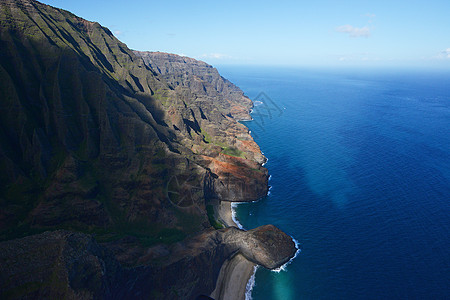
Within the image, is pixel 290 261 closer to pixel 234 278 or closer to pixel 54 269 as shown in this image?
pixel 234 278

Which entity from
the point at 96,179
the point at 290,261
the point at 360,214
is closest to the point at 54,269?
the point at 96,179

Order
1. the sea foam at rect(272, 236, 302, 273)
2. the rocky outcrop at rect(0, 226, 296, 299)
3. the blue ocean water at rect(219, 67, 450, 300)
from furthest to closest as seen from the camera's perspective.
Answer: the sea foam at rect(272, 236, 302, 273) < the blue ocean water at rect(219, 67, 450, 300) < the rocky outcrop at rect(0, 226, 296, 299)

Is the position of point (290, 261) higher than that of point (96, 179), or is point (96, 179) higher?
point (96, 179)

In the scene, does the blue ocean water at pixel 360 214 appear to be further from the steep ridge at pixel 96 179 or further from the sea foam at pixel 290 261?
the steep ridge at pixel 96 179

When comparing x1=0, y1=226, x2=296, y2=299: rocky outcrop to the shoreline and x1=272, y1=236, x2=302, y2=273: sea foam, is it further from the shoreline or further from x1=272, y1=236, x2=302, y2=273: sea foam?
x1=272, y1=236, x2=302, y2=273: sea foam

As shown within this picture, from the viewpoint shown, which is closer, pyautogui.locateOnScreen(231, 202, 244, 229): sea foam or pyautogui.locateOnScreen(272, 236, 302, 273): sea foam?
pyautogui.locateOnScreen(272, 236, 302, 273): sea foam

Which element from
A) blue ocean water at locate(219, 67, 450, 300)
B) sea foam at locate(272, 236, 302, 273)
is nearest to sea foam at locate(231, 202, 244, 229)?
blue ocean water at locate(219, 67, 450, 300)

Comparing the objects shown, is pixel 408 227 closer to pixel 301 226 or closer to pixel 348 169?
pixel 301 226

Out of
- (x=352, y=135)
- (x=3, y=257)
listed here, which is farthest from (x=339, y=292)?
(x=352, y=135)
